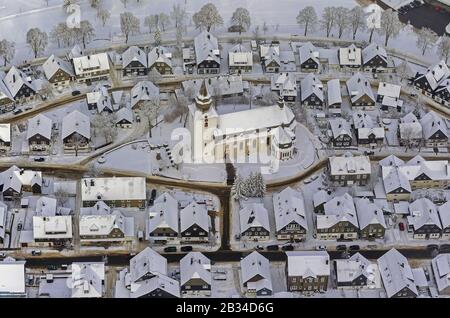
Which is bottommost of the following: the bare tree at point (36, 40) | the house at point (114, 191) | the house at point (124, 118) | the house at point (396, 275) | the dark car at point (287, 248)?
the house at point (396, 275)

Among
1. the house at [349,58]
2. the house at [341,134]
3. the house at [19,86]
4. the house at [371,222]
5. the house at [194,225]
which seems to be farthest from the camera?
the house at [349,58]

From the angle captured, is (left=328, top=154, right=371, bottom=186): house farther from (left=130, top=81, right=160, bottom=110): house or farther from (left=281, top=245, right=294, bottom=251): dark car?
(left=130, top=81, right=160, bottom=110): house

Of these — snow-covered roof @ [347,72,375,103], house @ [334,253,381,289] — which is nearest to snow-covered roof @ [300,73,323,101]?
snow-covered roof @ [347,72,375,103]

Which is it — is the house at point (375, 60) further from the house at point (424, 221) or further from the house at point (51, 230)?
the house at point (51, 230)

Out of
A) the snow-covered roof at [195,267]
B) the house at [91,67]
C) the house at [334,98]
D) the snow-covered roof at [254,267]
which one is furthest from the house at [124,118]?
the snow-covered roof at [254,267]

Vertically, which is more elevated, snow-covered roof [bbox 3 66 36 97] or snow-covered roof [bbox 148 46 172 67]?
snow-covered roof [bbox 148 46 172 67]

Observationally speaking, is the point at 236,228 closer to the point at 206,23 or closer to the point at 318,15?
the point at 206,23
